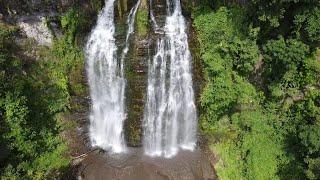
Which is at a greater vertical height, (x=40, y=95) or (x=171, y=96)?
(x=40, y=95)

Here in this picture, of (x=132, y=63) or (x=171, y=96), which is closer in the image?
(x=132, y=63)

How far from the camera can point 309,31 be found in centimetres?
1716

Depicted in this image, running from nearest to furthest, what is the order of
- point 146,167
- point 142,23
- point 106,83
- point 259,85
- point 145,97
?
point 142,23 → point 259,85 → point 146,167 → point 145,97 → point 106,83

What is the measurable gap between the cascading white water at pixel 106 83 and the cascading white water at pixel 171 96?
1358 millimetres

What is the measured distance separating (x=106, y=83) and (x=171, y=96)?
123 inches

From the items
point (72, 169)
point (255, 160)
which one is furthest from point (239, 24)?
point (72, 169)

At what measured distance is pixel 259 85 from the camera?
19562 mm

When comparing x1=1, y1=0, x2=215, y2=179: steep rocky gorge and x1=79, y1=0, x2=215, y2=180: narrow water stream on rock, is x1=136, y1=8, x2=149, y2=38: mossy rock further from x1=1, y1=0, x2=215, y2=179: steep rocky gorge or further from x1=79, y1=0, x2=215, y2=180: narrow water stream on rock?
x1=79, y1=0, x2=215, y2=180: narrow water stream on rock

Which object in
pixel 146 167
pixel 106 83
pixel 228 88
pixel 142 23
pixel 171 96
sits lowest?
pixel 146 167

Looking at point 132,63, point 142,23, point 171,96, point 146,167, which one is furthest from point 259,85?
point 146,167

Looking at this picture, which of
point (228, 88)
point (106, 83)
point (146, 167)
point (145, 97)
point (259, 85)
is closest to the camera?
point (228, 88)

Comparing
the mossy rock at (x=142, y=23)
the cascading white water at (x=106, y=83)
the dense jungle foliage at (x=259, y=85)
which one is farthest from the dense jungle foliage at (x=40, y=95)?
the dense jungle foliage at (x=259, y=85)

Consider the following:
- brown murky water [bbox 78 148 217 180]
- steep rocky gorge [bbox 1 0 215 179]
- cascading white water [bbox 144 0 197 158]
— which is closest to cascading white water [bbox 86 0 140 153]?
steep rocky gorge [bbox 1 0 215 179]

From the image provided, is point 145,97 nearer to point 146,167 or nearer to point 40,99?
point 146,167
